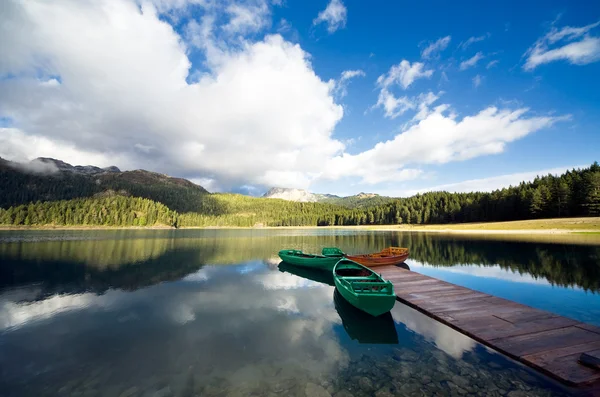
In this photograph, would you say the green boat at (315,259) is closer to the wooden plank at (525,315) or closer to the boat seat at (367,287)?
the boat seat at (367,287)

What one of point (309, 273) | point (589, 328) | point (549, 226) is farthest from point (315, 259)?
point (549, 226)

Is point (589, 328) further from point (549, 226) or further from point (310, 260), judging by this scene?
point (549, 226)

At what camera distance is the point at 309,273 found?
1436 inches

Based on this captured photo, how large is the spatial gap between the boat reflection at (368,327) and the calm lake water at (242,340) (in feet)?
0.24

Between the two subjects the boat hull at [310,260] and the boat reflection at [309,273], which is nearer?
the boat reflection at [309,273]

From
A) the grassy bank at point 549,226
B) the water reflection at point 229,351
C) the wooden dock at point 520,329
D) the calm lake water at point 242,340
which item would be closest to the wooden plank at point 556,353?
the wooden dock at point 520,329

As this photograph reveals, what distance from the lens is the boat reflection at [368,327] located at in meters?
14.6

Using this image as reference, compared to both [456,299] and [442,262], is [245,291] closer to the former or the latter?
[456,299]

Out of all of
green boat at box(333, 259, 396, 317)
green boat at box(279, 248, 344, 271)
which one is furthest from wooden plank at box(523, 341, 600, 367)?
green boat at box(279, 248, 344, 271)

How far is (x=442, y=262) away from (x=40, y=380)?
142ft

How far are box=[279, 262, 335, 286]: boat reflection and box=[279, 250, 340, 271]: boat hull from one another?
2.16ft

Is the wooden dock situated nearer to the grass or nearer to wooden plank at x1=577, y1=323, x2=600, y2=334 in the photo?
wooden plank at x1=577, y1=323, x2=600, y2=334

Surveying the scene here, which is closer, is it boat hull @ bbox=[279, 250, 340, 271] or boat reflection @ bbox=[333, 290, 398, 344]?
boat reflection @ bbox=[333, 290, 398, 344]

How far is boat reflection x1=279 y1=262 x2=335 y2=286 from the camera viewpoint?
105 ft
